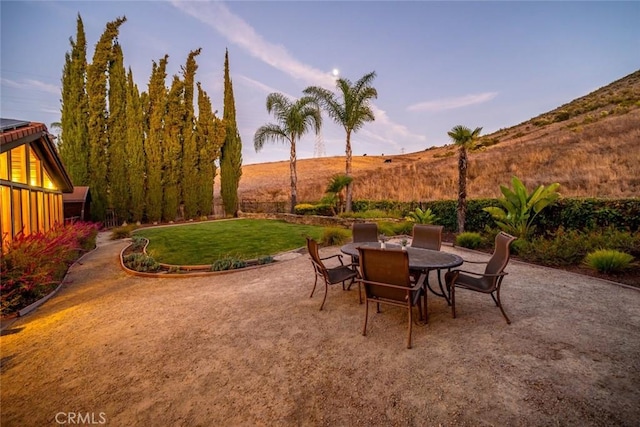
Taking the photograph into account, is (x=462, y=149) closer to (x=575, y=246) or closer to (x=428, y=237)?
(x=575, y=246)

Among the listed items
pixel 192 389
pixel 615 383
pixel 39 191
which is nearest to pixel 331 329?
pixel 192 389

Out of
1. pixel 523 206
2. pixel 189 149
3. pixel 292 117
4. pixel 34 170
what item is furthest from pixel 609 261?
pixel 189 149

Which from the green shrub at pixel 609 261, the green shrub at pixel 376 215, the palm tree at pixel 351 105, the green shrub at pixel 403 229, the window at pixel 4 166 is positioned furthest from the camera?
the palm tree at pixel 351 105

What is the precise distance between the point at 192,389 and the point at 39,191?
10.0m

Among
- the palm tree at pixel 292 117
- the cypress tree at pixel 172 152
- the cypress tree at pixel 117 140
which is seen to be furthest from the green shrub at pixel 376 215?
the cypress tree at pixel 117 140

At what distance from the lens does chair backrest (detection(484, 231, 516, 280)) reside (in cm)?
412

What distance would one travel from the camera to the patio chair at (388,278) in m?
Result: 3.62

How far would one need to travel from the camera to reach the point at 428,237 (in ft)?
20.7

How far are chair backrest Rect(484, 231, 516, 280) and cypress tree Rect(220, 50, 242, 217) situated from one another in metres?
23.9

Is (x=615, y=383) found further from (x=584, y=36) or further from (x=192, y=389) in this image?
(x=584, y=36)

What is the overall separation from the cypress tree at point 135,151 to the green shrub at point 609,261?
25210 millimetres

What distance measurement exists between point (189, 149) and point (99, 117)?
6204 millimetres

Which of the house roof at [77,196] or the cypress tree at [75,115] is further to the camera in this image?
the cypress tree at [75,115]

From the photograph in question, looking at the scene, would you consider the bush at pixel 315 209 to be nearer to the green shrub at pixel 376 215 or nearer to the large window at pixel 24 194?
the green shrub at pixel 376 215
